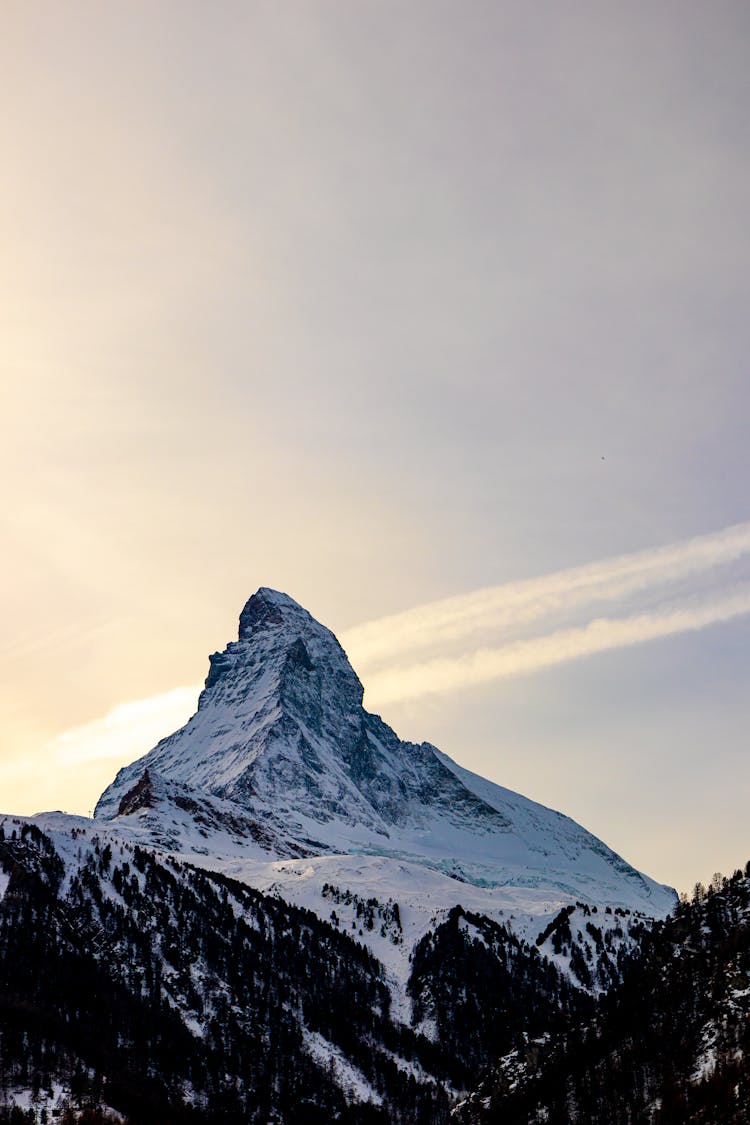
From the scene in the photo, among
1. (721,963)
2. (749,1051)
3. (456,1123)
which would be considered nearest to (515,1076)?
(456,1123)

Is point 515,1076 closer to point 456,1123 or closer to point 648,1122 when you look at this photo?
point 456,1123

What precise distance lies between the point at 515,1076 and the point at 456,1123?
12363mm

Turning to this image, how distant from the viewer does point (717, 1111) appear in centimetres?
14925

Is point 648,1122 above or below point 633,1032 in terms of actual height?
below

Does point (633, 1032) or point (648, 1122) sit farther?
point (633, 1032)

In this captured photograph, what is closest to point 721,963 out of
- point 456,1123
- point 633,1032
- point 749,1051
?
point 633,1032

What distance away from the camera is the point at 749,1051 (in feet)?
520

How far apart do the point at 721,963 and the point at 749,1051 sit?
32876 millimetres

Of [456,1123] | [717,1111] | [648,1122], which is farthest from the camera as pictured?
[456,1123]

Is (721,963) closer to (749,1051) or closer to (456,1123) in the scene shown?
(749,1051)

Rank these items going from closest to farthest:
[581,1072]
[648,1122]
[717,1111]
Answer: [717,1111] < [648,1122] < [581,1072]

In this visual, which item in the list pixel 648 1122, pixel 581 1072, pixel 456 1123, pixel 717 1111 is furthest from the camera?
pixel 456 1123

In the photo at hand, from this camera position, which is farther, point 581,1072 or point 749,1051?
point 581,1072

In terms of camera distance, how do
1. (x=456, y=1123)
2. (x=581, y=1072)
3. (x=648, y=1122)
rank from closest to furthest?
(x=648, y=1122), (x=581, y=1072), (x=456, y=1123)
